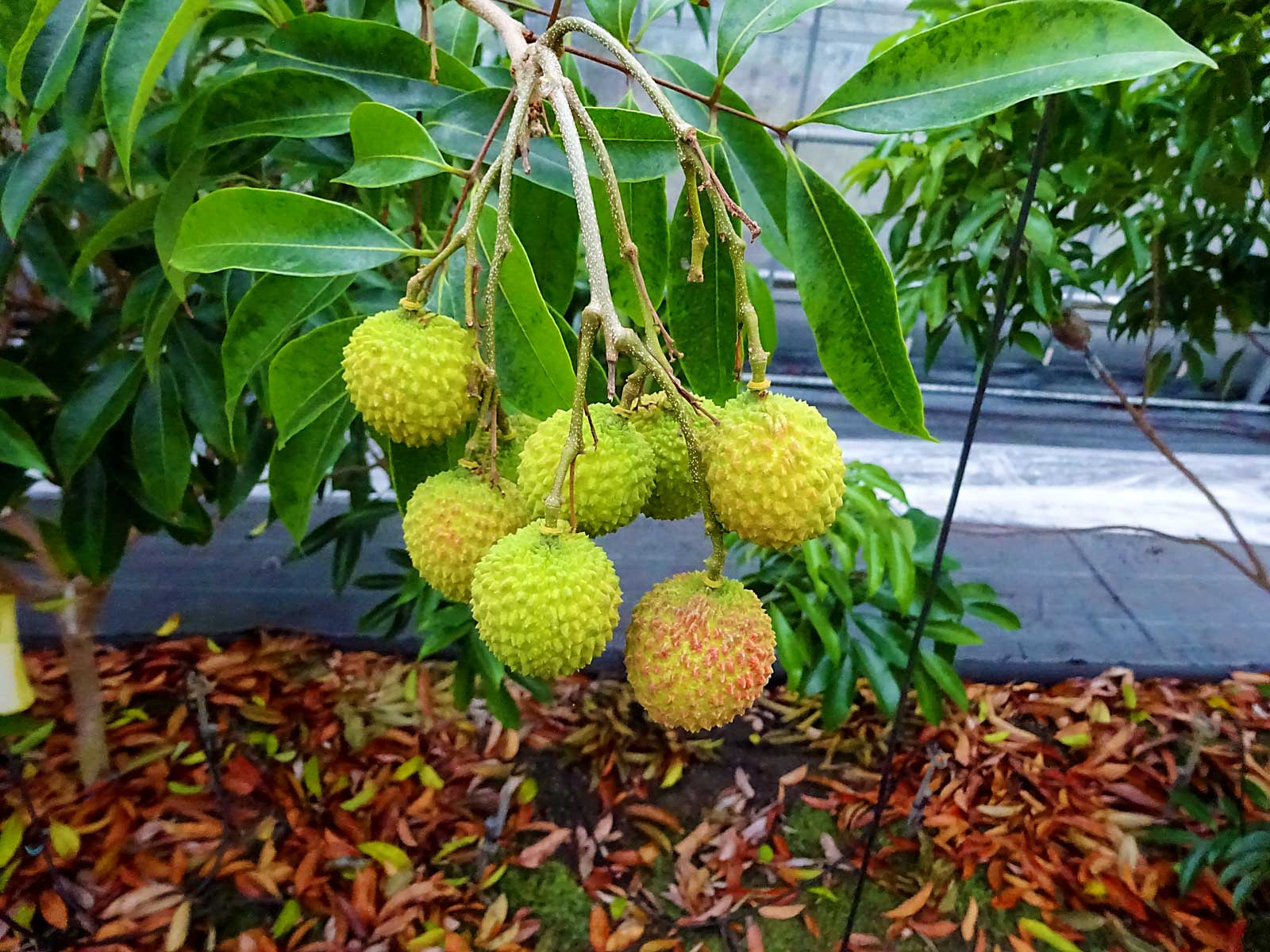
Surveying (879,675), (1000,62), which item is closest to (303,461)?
(1000,62)

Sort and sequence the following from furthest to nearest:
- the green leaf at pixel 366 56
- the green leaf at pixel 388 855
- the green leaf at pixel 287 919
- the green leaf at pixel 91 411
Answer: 1. the green leaf at pixel 388 855
2. the green leaf at pixel 287 919
3. the green leaf at pixel 91 411
4. the green leaf at pixel 366 56

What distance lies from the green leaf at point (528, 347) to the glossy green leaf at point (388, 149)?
7 cm

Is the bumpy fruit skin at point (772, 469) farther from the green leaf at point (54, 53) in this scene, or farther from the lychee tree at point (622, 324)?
the green leaf at point (54, 53)

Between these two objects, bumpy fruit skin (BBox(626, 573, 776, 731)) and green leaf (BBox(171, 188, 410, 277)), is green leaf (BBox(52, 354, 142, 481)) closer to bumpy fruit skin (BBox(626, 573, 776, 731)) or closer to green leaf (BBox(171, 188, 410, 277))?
green leaf (BBox(171, 188, 410, 277))

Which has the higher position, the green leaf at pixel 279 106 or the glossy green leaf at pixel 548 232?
the green leaf at pixel 279 106

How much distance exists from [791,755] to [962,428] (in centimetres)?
162

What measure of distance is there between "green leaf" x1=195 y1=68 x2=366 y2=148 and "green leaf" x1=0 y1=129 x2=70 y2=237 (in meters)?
0.18

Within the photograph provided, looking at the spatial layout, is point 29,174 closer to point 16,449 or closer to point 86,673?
point 16,449

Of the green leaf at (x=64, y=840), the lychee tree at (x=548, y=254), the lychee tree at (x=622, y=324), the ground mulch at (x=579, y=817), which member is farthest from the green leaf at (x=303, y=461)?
the green leaf at (x=64, y=840)

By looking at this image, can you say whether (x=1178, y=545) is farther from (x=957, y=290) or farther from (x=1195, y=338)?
(x=957, y=290)

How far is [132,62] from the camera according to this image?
1.75ft

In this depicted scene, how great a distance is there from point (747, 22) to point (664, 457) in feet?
1.07

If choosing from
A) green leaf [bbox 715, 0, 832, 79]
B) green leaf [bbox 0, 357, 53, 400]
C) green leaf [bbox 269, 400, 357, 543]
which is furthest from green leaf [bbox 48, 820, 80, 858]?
green leaf [bbox 715, 0, 832, 79]

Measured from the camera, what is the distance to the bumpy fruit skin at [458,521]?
1.94 ft
